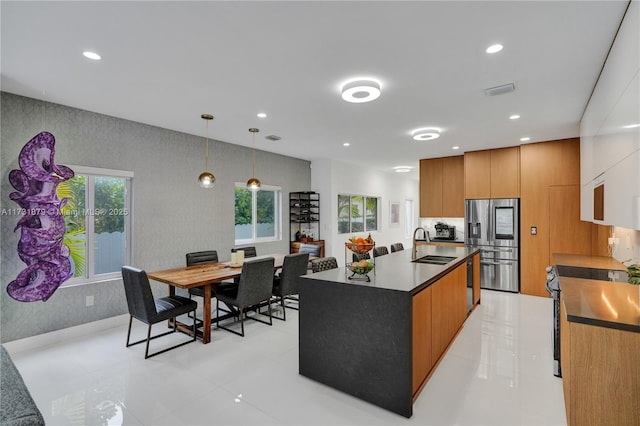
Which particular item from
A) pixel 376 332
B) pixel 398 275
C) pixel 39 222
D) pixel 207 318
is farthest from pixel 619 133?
pixel 39 222

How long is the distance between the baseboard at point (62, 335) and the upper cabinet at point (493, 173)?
20.9 ft

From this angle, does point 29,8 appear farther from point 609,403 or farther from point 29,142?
point 609,403

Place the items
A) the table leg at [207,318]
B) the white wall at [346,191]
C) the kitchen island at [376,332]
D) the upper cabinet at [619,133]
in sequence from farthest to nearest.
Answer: the white wall at [346,191]
the table leg at [207,318]
the kitchen island at [376,332]
the upper cabinet at [619,133]

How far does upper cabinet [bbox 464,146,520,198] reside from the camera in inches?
226

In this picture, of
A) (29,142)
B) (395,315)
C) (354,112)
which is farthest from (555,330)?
(29,142)

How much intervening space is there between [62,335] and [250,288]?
2.32 meters

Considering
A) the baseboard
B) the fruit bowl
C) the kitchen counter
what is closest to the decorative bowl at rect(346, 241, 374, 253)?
the fruit bowl

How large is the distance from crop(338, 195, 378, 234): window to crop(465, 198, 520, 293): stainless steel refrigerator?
282 centimetres

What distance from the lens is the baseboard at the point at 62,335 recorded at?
3350 mm

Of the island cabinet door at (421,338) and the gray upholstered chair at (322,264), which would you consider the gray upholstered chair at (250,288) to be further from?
the island cabinet door at (421,338)

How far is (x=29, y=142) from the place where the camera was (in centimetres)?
318

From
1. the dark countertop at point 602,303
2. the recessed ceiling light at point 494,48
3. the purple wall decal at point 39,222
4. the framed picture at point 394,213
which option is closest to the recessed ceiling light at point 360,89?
the recessed ceiling light at point 494,48

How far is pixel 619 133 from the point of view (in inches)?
82.6

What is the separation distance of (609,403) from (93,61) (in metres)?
4.36
